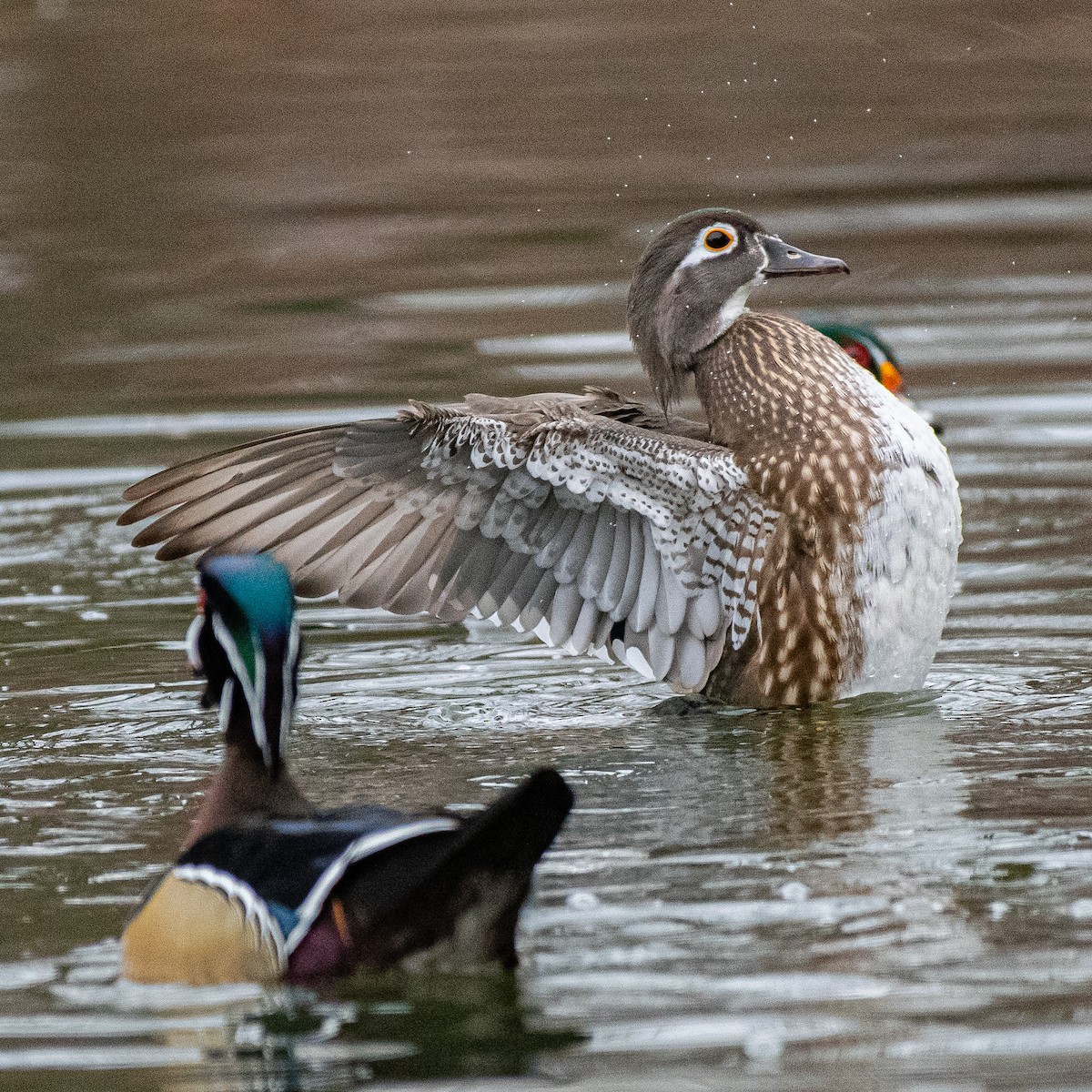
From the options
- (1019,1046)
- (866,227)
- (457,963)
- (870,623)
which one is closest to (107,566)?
(870,623)

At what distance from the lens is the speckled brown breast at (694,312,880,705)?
5.80 m

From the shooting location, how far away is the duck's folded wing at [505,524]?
5703 millimetres

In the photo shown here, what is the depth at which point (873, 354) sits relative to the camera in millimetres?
8266

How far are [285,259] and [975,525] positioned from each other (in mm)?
5371

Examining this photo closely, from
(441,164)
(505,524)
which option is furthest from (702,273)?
(441,164)

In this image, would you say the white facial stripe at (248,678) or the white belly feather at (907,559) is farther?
the white belly feather at (907,559)

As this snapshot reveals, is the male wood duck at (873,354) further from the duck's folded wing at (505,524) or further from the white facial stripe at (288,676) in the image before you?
the white facial stripe at (288,676)

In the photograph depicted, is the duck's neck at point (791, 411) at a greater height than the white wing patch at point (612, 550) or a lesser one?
greater

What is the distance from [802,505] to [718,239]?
0.86m

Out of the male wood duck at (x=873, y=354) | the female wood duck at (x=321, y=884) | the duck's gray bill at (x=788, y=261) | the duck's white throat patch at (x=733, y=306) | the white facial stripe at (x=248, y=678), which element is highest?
the duck's gray bill at (x=788, y=261)

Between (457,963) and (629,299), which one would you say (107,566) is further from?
(457,963)

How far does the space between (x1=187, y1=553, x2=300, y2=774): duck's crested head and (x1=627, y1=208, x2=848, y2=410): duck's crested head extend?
223 cm

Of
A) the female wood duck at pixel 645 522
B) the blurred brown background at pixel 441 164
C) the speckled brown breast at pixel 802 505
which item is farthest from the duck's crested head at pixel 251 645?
the blurred brown background at pixel 441 164

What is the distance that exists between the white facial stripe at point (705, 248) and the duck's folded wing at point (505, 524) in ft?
2.14
